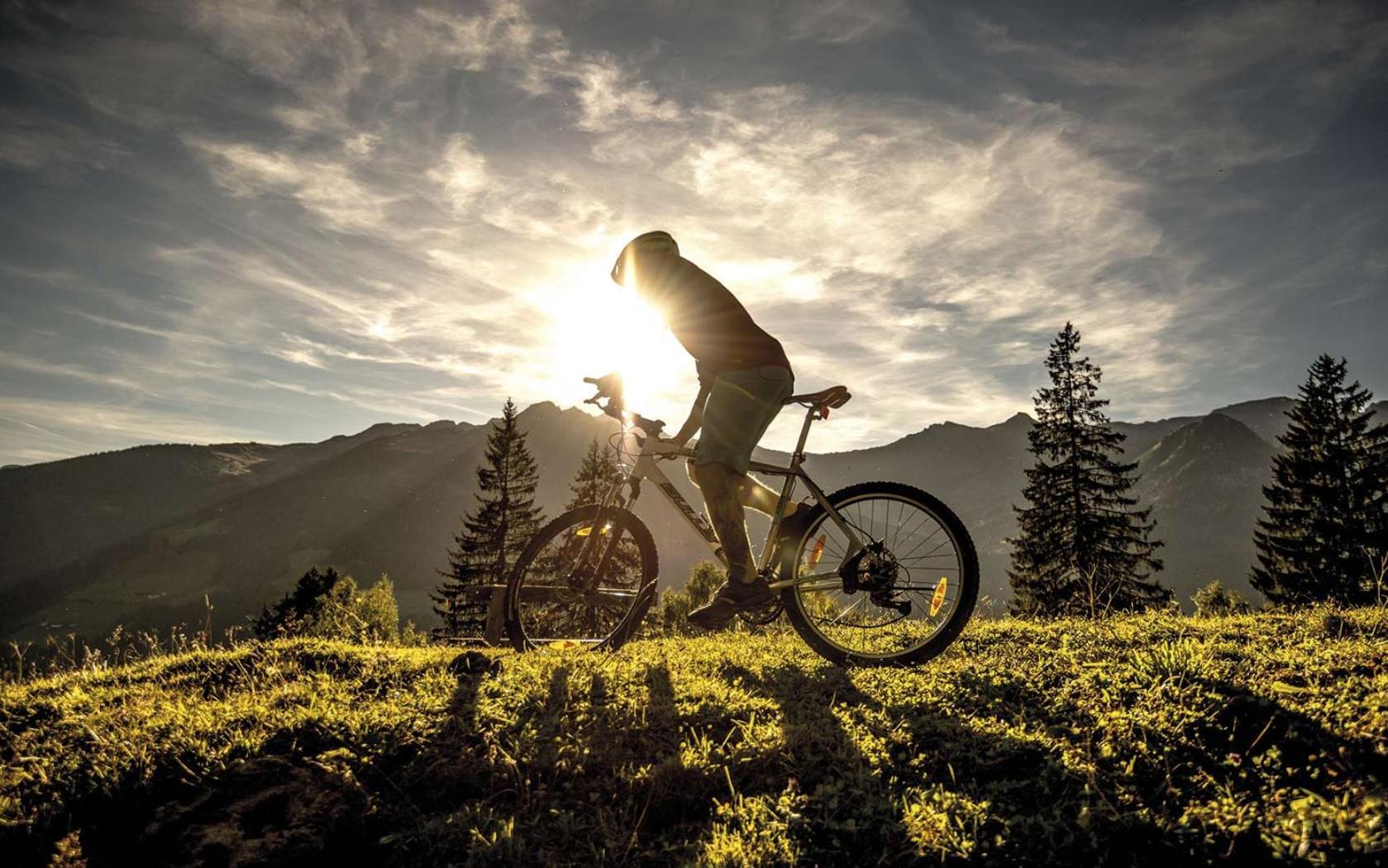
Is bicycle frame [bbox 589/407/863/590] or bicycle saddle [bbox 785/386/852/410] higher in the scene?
bicycle saddle [bbox 785/386/852/410]

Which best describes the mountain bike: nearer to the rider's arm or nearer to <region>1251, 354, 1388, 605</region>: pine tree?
the rider's arm

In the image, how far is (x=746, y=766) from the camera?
3.26 metres

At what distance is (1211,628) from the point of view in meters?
5.68

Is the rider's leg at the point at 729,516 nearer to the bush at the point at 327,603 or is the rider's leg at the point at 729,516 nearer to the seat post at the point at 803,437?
the seat post at the point at 803,437

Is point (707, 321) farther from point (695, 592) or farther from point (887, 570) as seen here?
point (695, 592)

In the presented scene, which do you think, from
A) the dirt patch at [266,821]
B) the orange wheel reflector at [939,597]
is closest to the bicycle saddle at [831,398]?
Answer: the orange wheel reflector at [939,597]

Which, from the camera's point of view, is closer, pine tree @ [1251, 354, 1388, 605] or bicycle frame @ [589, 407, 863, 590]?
bicycle frame @ [589, 407, 863, 590]

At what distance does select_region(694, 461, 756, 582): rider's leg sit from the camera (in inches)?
207

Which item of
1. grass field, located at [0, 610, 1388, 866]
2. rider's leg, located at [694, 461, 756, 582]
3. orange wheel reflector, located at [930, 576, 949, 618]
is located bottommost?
grass field, located at [0, 610, 1388, 866]

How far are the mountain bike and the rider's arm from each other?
121mm

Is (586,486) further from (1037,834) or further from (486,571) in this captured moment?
(1037,834)

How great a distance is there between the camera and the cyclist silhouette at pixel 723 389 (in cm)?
528

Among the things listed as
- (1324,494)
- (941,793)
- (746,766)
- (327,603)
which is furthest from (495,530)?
(1324,494)

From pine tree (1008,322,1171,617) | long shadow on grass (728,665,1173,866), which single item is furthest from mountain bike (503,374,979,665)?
pine tree (1008,322,1171,617)
